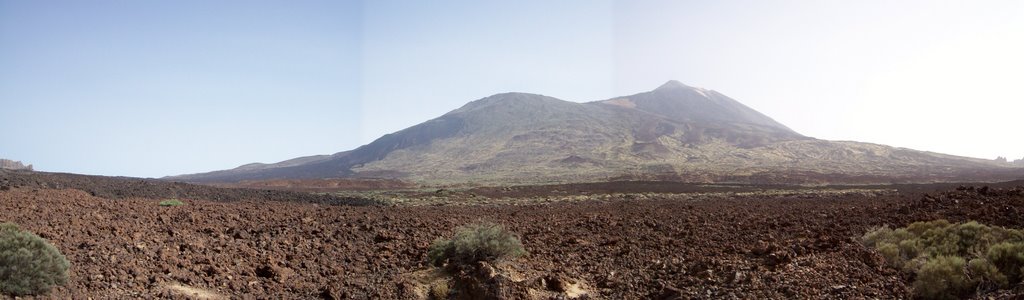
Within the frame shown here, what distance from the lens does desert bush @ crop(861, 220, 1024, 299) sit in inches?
300

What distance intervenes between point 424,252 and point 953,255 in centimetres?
949

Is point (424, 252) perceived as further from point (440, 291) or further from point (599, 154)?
point (599, 154)

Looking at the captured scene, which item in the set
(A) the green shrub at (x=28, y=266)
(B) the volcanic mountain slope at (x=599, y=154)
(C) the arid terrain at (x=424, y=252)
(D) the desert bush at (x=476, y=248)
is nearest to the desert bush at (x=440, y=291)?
(C) the arid terrain at (x=424, y=252)

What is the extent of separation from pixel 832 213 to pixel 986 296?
11912 mm

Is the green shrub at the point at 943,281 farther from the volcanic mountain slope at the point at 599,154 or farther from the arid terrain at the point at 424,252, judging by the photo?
the volcanic mountain slope at the point at 599,154

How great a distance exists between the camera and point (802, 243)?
38.9 feet

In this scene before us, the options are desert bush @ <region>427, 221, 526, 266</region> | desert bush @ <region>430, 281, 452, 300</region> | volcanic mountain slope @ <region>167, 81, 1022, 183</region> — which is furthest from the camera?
volcanic mountain slope @ <region>167, 81, 1022, 183</region>

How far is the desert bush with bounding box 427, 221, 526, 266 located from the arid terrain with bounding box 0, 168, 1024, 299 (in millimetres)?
379

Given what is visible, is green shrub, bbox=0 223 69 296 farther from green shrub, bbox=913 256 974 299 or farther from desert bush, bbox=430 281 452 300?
green shrub, bbox=913 256 974 299

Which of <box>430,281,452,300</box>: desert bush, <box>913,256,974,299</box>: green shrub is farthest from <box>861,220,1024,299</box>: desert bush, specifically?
<box>430,281,452,300</box>: desert bush

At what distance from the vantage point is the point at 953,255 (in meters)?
9.00

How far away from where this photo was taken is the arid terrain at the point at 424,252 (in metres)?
8.82

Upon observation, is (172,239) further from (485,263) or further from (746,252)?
(746,252)

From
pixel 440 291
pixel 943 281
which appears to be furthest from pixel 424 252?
pixel 943 281
